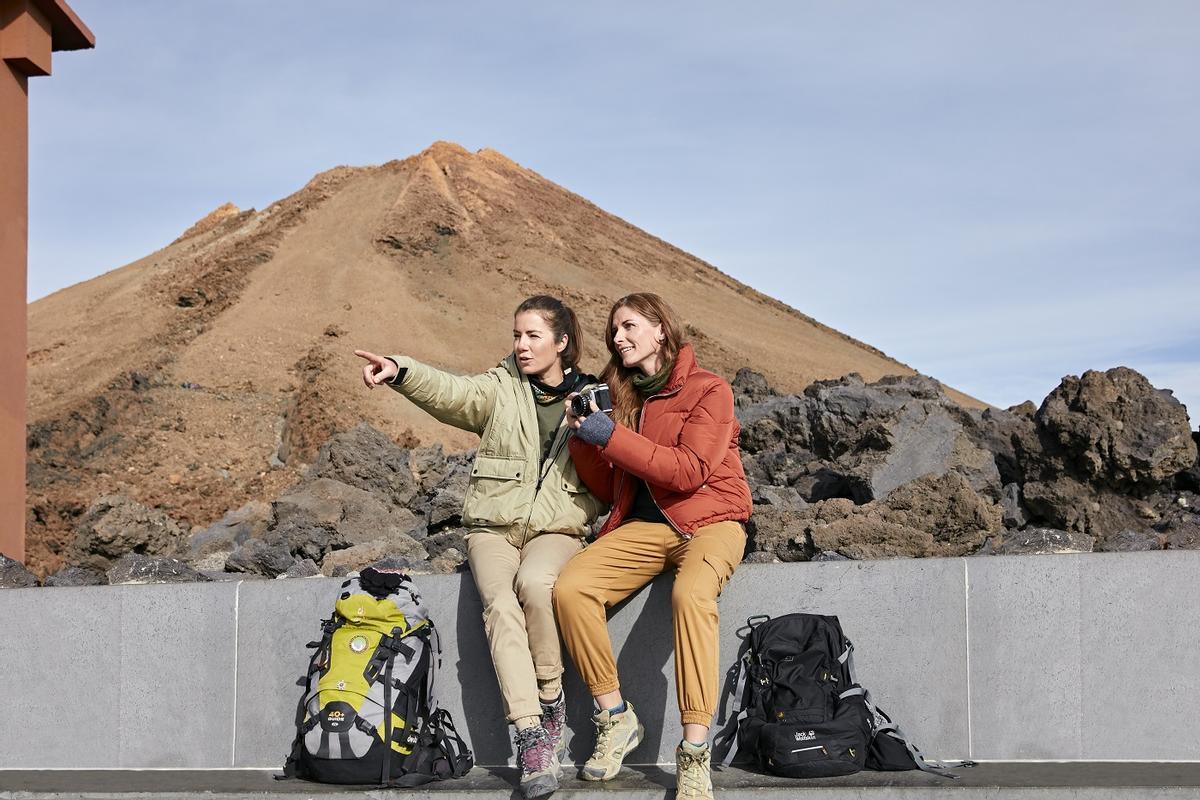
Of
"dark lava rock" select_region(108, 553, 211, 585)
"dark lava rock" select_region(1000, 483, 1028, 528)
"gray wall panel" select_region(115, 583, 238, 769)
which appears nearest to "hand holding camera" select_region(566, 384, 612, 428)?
"gray wall panel" select_region(115, 583, 238, 769)

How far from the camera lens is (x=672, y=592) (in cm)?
413

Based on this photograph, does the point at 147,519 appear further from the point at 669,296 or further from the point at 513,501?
the point at 669,296

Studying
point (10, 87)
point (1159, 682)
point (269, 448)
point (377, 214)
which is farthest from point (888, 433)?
point (377, 214)

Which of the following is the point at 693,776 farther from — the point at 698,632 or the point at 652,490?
the point at 652,490

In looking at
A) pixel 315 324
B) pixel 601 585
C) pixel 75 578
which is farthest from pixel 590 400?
pixel 315 324

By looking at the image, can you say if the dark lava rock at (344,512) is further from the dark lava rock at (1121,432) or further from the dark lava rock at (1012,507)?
the dark lava rock at (1121,432)

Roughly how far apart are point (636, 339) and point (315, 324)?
26302 millimetres

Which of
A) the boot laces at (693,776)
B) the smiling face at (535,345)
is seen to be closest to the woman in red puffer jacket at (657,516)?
the boot laces at (693,776)

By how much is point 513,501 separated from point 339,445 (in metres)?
6.59

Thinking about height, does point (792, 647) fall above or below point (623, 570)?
below

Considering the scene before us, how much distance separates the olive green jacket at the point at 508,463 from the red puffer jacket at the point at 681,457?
4.3 inches

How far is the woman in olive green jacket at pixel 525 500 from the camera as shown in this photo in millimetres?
4020

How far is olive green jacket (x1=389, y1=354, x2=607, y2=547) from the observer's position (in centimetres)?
441

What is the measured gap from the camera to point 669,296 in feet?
138
